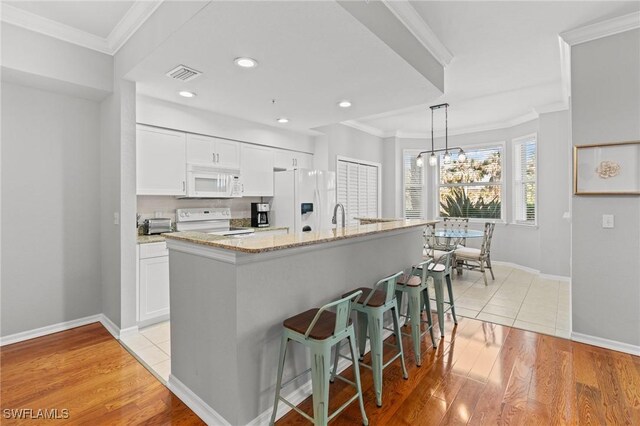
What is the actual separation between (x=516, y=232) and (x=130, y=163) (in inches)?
255

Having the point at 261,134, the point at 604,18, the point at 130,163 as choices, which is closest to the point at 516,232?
the point at 604,18

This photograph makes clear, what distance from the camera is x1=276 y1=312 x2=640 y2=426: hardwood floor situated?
1947mm

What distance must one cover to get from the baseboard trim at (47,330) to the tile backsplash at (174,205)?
1195 millimetres

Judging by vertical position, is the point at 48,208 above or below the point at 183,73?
below

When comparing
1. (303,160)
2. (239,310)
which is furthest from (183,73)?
(303,160)

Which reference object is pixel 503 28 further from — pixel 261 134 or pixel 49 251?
pixel 49 251

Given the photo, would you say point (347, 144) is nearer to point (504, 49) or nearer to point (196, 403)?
point (504, 49)

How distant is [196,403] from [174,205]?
8.86 feet

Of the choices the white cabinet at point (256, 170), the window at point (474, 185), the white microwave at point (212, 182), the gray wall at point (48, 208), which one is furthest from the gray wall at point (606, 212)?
the gray wall at point (48, 208)

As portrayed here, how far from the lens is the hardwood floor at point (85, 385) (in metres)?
1.98

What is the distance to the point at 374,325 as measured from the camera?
2119 mm

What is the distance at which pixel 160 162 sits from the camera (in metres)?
3.63

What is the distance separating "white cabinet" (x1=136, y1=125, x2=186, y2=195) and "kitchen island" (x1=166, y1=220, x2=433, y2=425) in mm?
1653

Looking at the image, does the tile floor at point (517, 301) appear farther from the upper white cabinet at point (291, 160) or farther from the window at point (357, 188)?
the upper white cabinet at point (291, 160)
